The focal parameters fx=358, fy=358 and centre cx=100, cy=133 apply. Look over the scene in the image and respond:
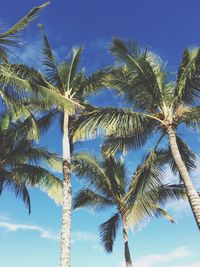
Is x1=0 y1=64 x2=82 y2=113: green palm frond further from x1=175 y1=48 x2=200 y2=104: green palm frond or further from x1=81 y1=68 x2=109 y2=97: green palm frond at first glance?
x1=175 y1=48 x2=200 y2=104: green palm frond

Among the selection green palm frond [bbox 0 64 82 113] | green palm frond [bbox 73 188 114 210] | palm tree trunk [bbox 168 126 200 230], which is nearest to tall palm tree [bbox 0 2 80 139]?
green palm frond [bbox 0 64 82 113]

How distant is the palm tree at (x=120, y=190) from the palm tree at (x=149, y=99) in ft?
4.01

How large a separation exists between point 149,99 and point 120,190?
784cm

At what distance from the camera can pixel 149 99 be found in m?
13.6

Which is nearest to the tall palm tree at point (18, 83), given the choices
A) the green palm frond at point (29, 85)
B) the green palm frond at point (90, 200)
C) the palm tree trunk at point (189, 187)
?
the green palm frond at point (29, 85)

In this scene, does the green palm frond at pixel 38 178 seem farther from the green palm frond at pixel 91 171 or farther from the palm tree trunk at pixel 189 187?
the palm tree trunk at pixel 189 187

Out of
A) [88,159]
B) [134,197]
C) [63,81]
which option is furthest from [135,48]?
[88,159]

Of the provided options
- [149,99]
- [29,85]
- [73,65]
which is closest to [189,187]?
[149,99]

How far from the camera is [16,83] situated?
1208 centimetres

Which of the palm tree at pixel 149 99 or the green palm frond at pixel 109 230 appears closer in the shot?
the palm tree at pixel 149 99

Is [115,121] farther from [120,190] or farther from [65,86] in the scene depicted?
[120,190]

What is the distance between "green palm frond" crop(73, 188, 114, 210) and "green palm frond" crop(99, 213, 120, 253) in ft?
2.64

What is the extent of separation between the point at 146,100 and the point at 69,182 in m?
4.28

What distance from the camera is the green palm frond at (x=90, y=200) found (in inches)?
779
